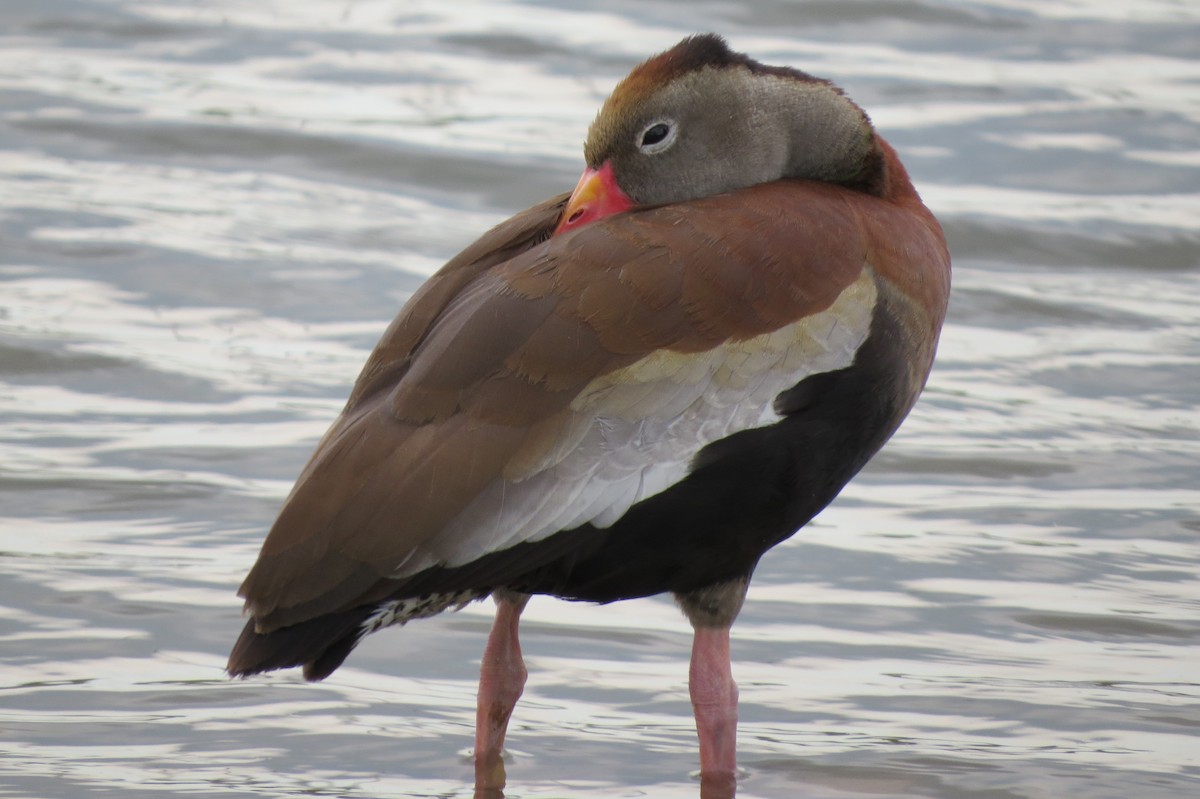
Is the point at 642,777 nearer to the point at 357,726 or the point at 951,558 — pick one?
the point at 357,726

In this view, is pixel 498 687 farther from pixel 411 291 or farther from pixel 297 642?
pixel 411 291

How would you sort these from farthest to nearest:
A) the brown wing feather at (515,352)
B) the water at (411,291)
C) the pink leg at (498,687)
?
the water at (411,291) < the pink leg at (498,687) < the brown wing feather at (515,352)

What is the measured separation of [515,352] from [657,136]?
0.79 metres

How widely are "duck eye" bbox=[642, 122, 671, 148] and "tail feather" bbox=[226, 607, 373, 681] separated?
136 centimetres

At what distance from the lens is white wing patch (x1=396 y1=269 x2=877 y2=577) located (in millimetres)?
4156

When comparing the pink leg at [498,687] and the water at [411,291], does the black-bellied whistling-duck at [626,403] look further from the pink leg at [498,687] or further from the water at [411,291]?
the water at [411,291]

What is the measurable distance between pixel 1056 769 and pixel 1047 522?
1755 millimetres

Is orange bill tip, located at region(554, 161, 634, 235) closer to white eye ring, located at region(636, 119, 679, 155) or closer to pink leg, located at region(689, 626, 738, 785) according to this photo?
white eye ring, located at region(636, 119, 679, 155)

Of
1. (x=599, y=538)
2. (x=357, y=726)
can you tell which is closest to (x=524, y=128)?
(x=357, y=726)

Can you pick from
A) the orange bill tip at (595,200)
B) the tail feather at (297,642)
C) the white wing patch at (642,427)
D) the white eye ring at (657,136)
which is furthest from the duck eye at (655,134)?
the tail feather at (297,642)

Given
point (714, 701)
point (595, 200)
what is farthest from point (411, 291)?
point (714, 701)

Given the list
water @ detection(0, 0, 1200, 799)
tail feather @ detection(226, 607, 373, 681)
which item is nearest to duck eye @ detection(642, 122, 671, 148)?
tail feather @ detection(226, 607, 373, 681)

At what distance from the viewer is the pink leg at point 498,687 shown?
199 inches

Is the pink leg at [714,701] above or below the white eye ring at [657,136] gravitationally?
below
